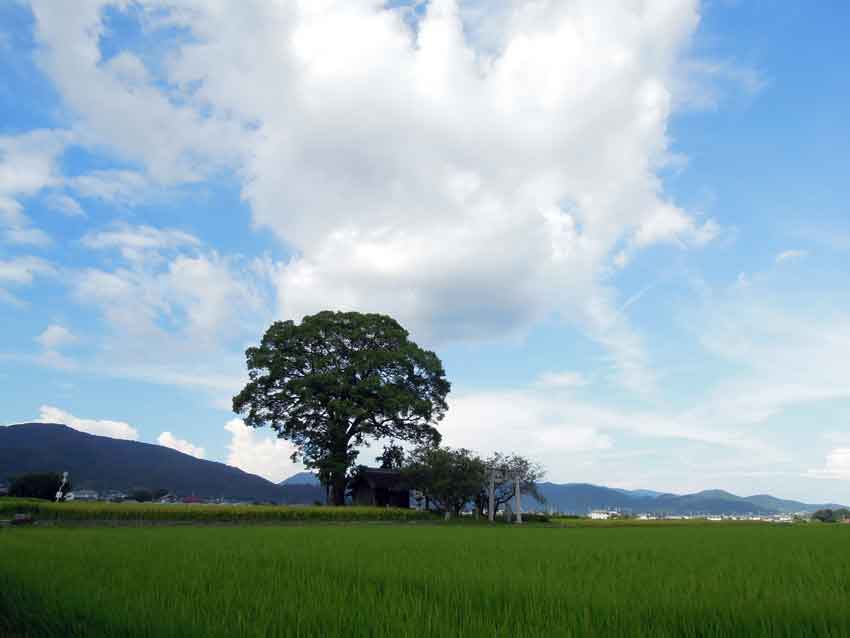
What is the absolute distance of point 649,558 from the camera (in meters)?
8.86

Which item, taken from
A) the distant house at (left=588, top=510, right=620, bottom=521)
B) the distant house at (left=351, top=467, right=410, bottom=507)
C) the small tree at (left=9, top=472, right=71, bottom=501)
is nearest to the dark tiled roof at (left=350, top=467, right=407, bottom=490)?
the distant house at (left=351, top=467, right=410, bottom=507)

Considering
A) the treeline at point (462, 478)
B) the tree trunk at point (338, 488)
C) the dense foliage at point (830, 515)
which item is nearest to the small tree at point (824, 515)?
the dense foliage at point (830, 515)

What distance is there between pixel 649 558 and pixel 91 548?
8402mm

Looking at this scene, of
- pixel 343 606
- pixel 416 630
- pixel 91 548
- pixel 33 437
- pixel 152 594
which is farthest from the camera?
pixel 33 437

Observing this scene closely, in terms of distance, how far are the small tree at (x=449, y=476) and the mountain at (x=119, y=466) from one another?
96.3 meters

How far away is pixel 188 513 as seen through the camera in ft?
94.2

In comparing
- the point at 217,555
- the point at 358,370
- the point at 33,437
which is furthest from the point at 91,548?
the point at 33,437

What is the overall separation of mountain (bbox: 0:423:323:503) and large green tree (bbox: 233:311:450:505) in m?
92.6

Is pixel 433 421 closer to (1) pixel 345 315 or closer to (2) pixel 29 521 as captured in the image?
(1) pixel 345 315

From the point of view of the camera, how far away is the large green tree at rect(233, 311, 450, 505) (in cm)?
3888

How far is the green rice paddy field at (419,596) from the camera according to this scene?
405cm

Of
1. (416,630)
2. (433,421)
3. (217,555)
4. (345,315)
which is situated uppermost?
(345,315)

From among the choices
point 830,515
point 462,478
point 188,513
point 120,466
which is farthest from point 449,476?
point 120,466

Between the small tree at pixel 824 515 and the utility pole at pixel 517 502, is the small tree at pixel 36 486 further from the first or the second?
the small tree at pixel 824 515
